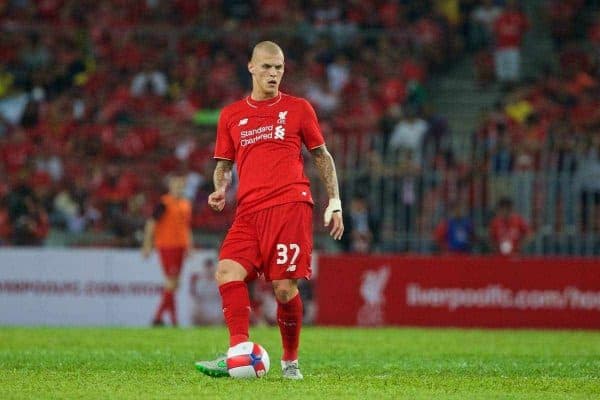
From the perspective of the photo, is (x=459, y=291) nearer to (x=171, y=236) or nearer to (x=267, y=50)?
(x=171, y=236)

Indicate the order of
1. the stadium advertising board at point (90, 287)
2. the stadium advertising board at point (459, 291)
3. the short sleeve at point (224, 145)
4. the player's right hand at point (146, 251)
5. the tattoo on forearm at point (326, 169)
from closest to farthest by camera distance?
1. the tattoo on forearm at point (326, 169)
2. the short sleeve at point (224, 145)
3. the player's right hand at point (146, 251)
4. the stadium advertising board at point (459, 291)
5. the stadium advertising board at point (90, 287)

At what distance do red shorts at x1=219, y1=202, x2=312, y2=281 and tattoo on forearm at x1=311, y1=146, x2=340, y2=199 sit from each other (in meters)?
0.29

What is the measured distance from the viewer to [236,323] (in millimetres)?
9734

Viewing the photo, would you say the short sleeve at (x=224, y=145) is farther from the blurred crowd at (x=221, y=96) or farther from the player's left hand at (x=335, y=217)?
the blurred crowd at (x=221, y=96)

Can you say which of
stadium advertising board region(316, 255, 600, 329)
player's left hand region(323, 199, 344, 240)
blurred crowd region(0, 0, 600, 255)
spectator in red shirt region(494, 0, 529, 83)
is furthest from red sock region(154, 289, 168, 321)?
player's left hand region(323, 199, 344, 240)

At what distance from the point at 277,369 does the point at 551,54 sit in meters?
18.3

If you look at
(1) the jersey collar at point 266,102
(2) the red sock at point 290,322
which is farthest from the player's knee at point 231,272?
(1) the jersey collar at point 266,102

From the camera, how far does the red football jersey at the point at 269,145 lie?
32.6ft

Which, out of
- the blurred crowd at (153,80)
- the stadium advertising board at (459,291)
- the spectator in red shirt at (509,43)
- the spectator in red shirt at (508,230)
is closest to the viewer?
the stadium advertising board at (459,291)

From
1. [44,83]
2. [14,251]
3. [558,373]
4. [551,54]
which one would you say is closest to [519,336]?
[558,373]

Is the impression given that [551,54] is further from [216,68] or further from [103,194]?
[103,194]

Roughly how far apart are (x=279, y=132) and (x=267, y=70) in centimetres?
47

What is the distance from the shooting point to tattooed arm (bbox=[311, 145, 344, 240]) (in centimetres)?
988

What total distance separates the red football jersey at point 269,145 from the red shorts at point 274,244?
84 mm
